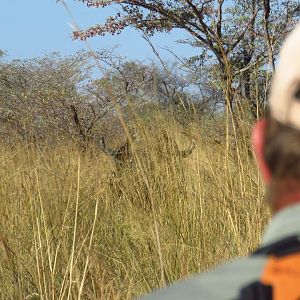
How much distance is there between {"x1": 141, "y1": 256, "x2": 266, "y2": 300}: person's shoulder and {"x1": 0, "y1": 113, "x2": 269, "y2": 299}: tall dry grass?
1.55 meters

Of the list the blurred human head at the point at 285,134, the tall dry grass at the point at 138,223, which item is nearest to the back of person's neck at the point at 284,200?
the blurred human head at the point at 285,134

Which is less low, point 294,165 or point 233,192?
point 294,165

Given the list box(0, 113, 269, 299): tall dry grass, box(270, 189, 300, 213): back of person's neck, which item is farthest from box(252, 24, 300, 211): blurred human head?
box(0, 113, 269, 299): tall dry grass

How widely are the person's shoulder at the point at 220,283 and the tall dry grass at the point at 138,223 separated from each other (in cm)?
155

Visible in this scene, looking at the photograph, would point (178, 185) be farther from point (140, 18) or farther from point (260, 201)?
point (140, 18)

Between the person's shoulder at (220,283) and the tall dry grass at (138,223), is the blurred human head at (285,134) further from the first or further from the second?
the tall dry grass at (138,223)

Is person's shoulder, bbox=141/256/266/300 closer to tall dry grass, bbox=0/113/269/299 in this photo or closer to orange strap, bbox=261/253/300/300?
orange strap, bbox=261/253/300/300

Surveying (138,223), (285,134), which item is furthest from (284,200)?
(138,223)

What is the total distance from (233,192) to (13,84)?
14.5 m

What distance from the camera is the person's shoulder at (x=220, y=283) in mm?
599

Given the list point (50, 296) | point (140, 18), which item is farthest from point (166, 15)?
point (50, 296)

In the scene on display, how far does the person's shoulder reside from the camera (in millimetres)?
599

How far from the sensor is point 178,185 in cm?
301

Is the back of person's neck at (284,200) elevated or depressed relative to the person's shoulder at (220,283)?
elevated
